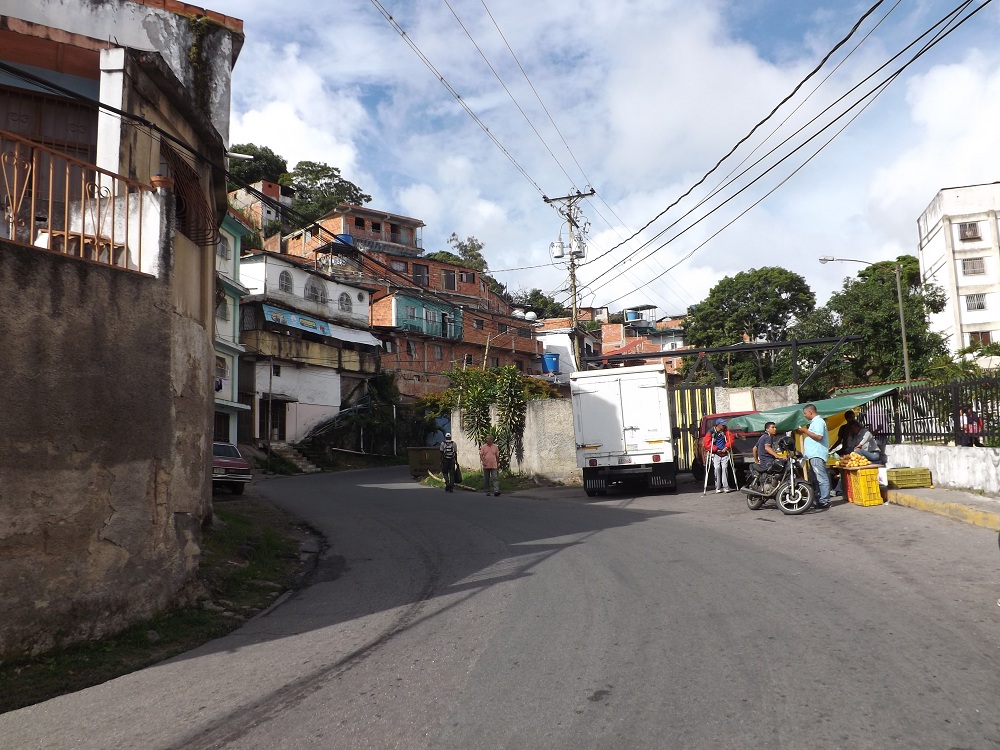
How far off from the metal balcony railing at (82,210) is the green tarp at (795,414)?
13069 millimetres

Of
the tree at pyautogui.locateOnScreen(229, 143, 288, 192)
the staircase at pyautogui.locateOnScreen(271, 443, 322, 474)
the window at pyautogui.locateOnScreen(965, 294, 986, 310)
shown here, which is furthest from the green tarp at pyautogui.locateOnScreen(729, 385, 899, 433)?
the tree at pyautogui.locateOnScreen(229, 143, 288, 192)

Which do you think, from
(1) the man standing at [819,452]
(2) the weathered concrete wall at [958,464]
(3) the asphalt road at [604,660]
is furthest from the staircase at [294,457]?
(3) the asphalt road at [604,660]

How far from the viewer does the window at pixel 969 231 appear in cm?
4738

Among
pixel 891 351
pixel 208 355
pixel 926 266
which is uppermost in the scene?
pixel 926 266

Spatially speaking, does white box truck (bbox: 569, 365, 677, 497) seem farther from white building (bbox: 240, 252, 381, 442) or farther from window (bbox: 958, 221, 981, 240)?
window (bbox: 958, 221, 981, 240)

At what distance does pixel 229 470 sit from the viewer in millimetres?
21281

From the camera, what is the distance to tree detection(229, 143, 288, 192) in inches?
2527

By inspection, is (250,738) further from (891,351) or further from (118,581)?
(891,351)

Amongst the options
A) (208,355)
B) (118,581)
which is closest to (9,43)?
(208,355)

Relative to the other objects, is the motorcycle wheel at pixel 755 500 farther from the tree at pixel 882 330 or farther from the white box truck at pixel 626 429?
the tree at pixel 882 330

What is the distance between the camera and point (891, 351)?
3691cm

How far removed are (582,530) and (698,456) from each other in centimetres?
1047

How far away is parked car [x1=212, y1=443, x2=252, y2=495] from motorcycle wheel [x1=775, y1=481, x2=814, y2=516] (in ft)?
46.6

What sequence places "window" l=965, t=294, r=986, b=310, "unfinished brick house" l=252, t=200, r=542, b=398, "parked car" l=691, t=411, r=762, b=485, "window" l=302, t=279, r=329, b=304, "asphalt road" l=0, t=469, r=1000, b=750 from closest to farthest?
"asphalt road" l=0, t=469, r=1000, b=750, "parked car" l=691, t=411, r=762, b=485, "window" l=965, t=294, r=986, b=310, "window" l=302, t=279, r=329, b=304, "unfinished brick house" l=252, t=200, r=542, b=398
